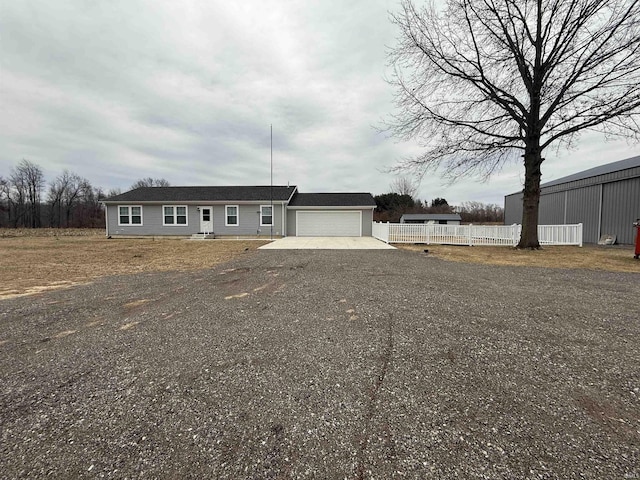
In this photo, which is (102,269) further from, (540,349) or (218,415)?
(540,349)

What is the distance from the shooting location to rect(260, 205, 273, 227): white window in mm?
18656

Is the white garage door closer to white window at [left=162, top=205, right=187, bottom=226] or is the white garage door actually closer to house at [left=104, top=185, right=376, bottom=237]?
house at [left=104, top=185, right=376, bottom=237]

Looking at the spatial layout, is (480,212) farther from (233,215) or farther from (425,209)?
(233,215)

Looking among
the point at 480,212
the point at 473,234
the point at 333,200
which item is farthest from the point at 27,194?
the point at 480,212

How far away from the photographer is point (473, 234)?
14.2 metres

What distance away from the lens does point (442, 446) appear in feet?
4.68

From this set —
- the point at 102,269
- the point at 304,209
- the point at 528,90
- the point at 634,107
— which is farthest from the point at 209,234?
the point at 634,107

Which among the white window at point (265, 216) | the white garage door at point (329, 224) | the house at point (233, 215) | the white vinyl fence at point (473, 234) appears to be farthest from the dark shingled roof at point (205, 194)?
the white vinyl fence at point (473, 234)

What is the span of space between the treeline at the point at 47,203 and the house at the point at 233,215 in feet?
69.6

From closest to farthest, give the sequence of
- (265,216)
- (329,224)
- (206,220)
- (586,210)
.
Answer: (586,210)
(265,216)
(206,220)
(329,224)

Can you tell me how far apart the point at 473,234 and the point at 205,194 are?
17395 millimetres

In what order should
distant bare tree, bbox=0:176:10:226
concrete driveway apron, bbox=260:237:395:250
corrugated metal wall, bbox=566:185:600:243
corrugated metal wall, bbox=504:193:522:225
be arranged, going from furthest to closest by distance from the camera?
distant bare tree, bbox=0:176:10:226, corrugated metal wall, bbox=504:193:522:225, corrugated metal wall, bbox=566:185:600:243, concrete driveway apron, bbox=260:237:395:250

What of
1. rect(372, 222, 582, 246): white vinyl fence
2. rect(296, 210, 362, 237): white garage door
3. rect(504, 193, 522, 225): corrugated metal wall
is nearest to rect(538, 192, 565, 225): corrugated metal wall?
rect(504, 193, 522, 225): corrugated metal wall

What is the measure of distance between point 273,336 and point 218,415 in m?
1.20
